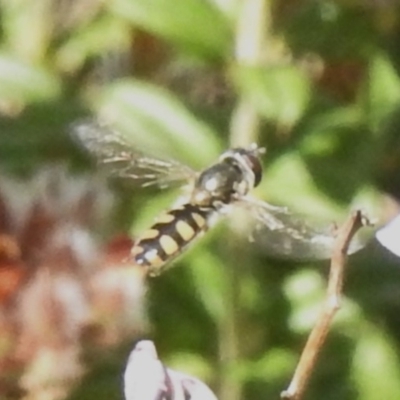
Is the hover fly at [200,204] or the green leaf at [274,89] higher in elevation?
the green leaf at [274,89]

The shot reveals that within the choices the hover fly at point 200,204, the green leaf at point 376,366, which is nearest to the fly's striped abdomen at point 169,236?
the hover fly at point 200,204

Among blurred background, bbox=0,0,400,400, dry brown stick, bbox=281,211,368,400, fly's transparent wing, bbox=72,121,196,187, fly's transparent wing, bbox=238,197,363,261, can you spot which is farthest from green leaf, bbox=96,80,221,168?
dry brown stick, bbox=281,211,368,400

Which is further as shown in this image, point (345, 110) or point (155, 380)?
point (345, 110)

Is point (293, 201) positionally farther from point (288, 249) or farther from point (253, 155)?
point (288, 249)

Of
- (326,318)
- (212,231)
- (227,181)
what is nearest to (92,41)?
(212,231)

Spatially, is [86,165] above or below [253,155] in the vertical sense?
above

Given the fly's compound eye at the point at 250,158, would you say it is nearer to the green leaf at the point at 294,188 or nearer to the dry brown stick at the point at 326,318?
the green leaf at the point at 294,188

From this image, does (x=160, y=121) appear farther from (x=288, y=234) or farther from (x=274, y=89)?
(x=288, y=234)

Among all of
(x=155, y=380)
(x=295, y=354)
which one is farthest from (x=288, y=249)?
(x=295, y=354)
